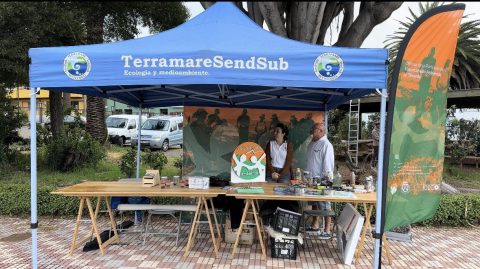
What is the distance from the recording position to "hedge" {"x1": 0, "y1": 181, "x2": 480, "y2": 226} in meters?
6.42

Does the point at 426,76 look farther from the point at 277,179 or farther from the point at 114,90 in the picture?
the point at 114,90

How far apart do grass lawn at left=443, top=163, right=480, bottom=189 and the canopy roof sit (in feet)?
26.3

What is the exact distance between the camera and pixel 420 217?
13.1 ft

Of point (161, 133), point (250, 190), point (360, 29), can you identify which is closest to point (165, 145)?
point (161, 133)

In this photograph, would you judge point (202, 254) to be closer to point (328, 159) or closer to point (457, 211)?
point (328, 159)

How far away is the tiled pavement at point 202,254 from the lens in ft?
14.8

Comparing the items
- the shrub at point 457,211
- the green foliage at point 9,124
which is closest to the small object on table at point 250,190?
the shrub at point 457,211

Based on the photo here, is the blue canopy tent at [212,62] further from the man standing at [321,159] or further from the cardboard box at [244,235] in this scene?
the cardboard box at [244,235]

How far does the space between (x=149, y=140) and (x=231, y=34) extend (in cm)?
1443

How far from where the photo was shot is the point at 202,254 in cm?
482

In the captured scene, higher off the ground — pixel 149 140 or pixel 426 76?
pixel 426 76

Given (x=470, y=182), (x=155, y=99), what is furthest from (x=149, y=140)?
(x=470, y=182)

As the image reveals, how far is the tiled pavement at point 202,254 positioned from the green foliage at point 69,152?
431cm

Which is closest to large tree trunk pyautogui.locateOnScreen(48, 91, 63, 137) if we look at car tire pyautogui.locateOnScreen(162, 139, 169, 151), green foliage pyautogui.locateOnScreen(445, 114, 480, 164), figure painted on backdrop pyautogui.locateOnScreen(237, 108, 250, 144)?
car tire pyautogui.locateOnScreen(162, 139, 169, 151)
